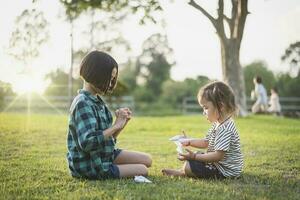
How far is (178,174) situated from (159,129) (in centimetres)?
782

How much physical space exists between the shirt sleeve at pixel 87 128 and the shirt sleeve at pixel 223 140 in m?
→ 1.12

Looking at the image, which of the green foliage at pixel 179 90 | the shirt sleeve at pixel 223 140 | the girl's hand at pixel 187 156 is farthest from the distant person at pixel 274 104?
the girl's hand at pixel 187 156

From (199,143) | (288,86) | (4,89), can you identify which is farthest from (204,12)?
(288,86)

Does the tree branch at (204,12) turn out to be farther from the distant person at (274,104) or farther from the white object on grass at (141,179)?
the white object on grass at (141,179)

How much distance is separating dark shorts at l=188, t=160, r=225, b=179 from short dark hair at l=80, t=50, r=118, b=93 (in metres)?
1.16

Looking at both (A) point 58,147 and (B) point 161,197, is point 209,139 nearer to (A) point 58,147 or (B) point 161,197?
(B) point 161,197

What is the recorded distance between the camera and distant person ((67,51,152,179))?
457cm

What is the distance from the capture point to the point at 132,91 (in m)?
46.2

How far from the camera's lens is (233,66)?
757 inches

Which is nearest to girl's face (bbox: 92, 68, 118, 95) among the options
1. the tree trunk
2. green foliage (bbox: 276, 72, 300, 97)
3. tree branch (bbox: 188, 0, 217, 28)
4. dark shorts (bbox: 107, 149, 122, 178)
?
dark shorts (bbox: 107, 149, 122, 178)

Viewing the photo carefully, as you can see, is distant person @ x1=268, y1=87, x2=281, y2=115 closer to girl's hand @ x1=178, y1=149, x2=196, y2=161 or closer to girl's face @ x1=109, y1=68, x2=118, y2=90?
girl's hand @ x1=178, y1=149, x2=196, y2=161

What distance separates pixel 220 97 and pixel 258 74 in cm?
3040

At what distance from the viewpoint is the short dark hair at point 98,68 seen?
4.62m

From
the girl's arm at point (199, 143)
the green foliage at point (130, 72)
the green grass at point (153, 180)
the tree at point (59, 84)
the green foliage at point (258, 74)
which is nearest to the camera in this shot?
the green grass at point (153, 180)
